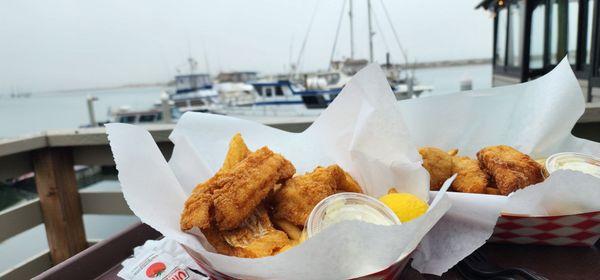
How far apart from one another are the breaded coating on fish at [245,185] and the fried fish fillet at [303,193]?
38mm

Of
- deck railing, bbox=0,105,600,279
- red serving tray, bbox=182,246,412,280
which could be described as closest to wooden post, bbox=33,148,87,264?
deck railing, bbox=0,105,600,279

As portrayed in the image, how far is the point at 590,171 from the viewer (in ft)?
2.66

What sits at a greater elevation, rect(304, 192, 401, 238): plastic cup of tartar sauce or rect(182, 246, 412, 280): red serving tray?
rect(304, 192, 401, 238): plastic cup of tartar sauce

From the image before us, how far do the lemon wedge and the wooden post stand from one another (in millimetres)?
2010

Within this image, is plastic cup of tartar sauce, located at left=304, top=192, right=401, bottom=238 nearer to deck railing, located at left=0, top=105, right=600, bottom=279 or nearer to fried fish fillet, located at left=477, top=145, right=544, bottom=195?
fried fish fillet, located at left=477, top=145, right=544, bottom=195

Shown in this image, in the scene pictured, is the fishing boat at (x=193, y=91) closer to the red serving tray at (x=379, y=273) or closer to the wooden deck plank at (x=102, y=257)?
the wooden deck plank at (x=102, y=257)

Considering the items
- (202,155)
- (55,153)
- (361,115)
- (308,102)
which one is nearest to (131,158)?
(202,155)

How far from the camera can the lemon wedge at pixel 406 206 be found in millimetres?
701

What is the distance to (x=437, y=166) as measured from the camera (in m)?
0.91

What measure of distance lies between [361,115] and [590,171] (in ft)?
1.71

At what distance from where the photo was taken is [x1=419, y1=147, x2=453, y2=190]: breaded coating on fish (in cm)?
90

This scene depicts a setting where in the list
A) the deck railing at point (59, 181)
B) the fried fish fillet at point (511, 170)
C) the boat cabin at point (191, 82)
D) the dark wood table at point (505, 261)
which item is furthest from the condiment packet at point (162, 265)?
the boat cabin at point (191, 82)

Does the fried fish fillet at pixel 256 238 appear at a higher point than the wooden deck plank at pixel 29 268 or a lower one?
higher

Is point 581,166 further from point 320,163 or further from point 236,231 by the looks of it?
point 236,231
